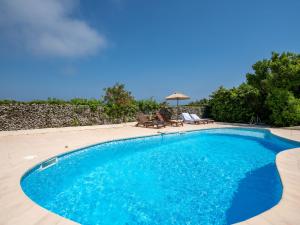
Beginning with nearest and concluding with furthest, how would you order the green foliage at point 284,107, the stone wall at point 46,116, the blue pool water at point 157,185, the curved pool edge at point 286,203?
the curved pool edge at point 286,203 → the blue pool water at point 157,185 → the stone wall at point 46,116 → the green foliage at point 284,107

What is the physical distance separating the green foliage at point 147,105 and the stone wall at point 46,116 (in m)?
3.00

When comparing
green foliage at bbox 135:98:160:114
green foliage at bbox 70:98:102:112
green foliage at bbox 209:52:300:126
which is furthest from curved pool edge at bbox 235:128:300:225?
green foliage at bbox 135:98:160:114

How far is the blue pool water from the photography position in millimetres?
3396

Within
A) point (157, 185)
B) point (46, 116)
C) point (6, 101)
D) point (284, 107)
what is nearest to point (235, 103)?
point (284, 107)

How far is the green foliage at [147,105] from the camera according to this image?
1631 cm

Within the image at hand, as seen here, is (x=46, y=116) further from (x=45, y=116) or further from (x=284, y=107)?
(x=284, y=107)

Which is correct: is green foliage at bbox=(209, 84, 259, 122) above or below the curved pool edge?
above

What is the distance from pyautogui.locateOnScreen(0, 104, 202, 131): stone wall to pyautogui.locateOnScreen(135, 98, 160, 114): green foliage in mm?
3002

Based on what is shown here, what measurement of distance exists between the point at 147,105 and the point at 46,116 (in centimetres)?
773

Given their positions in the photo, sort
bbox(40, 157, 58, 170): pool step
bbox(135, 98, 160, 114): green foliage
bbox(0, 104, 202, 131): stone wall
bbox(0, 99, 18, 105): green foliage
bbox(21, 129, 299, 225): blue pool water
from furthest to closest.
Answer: bbox(135, 98, 160, 114): green foliage < bbox(0, 104, 202, 131): stone wall < bbox(0, 99, 18, 105): green foliage < bbox(40, 157, 58, 170): pool step < bbox(21, 129, 299, 225): blue pool water

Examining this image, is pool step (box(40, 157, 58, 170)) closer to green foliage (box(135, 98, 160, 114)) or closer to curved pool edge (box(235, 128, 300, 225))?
curved pool edge (box(235, 128, 300, 225))

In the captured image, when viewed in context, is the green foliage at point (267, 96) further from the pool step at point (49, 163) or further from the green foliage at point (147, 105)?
the pool step at point (49, 163)

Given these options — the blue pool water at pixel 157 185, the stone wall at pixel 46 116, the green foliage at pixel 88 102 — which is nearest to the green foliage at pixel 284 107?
the blue pool water at pixel 157 185

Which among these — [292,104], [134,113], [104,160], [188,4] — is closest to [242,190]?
[104,160]
